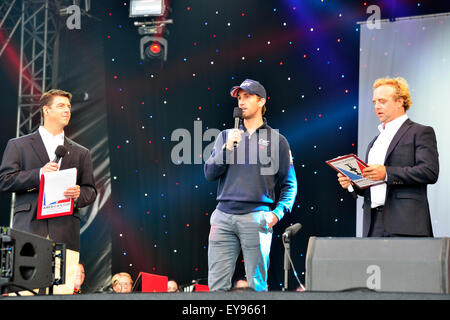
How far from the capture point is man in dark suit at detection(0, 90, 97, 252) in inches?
145

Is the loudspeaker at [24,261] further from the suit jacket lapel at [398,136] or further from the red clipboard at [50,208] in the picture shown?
the suit jacket lapel at [398,136]

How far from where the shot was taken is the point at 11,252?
2.07 meters

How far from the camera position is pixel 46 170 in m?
3.65

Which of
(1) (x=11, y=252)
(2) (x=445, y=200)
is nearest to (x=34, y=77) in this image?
(2) (x=445, y=200)

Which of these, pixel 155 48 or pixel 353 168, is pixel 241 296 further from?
pixel 155 48

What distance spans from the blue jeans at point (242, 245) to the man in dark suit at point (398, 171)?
64cm

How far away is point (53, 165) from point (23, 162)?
13.2 inches

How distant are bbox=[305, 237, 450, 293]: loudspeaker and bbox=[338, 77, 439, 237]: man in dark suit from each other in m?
1.17

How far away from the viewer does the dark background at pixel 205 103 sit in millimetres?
5688

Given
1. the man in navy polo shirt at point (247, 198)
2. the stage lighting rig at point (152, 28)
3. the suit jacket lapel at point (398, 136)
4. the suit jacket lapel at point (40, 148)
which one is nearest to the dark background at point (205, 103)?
the stage lighting rig at point (152, 28)

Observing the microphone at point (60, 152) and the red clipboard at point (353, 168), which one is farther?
the microphone at point (60, 152)

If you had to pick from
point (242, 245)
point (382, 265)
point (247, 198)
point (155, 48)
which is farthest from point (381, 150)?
point (155, 48)
